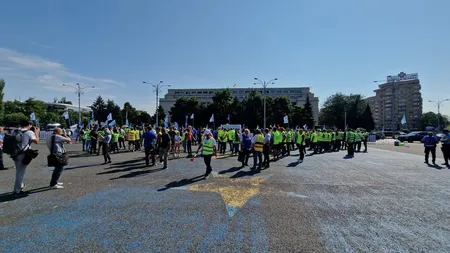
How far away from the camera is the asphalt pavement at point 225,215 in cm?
397

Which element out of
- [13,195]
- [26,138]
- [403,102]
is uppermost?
[403,102]

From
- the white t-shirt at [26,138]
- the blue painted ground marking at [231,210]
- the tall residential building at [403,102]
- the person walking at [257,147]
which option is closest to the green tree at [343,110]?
the tall residential building at [403,102]

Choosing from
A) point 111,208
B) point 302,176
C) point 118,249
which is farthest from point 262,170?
point 118,249

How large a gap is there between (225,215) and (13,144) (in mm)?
5763

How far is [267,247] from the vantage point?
3.84 m

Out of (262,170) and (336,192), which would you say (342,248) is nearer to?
(336,192)

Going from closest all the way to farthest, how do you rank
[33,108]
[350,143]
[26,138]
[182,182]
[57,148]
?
[26,138]
[57,148]
[182,182]
[350,143]
[33,108]

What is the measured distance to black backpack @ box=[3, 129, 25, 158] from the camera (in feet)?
21.4

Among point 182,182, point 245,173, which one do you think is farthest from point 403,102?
point 182,182

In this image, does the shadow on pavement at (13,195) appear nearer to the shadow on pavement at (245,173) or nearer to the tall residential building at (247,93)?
the shadow on pavement at (245,173)

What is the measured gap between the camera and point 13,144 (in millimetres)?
6566

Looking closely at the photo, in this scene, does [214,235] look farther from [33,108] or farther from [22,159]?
[33,108]

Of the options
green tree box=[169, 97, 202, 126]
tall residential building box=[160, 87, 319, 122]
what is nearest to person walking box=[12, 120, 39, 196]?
green tree box=[169, 97, 202, 126]

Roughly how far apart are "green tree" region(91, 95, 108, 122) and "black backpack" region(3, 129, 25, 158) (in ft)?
296
